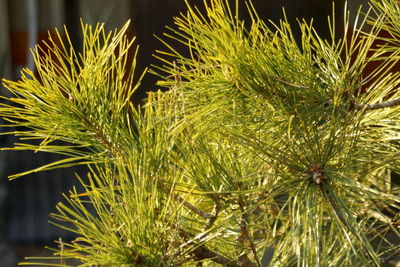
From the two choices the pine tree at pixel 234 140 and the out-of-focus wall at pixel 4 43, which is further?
the out-of-focus wall at pixel 4 43

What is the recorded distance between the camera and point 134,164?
2.70 feet

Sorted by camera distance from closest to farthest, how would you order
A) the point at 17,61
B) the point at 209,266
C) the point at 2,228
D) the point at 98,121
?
the point at 98,121
the point at 209,266
the point at 2,228
the point at 17,61

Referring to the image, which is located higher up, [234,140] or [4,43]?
[4,43]

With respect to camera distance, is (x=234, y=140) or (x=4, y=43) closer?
(x=234, y=140)

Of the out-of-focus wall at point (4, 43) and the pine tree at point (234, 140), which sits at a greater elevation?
the out-of-focus wall at point (4, 43)

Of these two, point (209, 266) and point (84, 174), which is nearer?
point (209, 266)

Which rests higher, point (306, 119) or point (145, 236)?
point (306, 119)

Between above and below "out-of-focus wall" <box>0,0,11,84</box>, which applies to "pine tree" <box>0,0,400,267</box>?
below

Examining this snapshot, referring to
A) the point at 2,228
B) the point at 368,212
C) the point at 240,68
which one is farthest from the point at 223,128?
the point at 2,228

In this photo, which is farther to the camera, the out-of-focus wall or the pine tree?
the out-of-focus wall

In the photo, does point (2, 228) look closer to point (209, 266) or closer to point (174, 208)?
point (209, 266)

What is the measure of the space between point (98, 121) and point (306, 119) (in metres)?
0.26

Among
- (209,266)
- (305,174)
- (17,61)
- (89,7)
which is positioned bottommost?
(209,266)

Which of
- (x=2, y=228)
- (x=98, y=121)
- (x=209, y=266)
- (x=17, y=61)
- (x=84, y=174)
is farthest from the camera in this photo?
(x=17, y=61)
